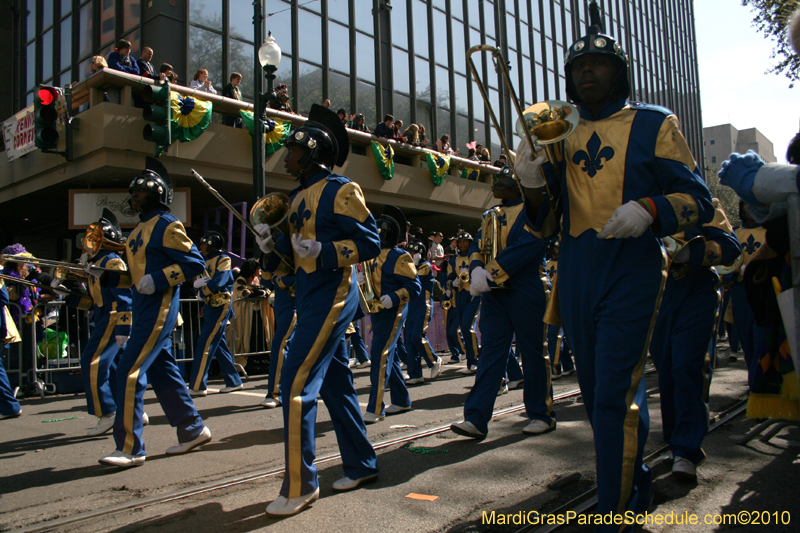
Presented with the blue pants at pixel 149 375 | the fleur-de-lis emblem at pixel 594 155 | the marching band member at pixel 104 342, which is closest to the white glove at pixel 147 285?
the blue pants at pixel 149 375

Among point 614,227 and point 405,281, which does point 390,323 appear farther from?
point 614,227

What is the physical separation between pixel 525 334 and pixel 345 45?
1894 cm

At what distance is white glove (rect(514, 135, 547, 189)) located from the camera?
10.0 feet

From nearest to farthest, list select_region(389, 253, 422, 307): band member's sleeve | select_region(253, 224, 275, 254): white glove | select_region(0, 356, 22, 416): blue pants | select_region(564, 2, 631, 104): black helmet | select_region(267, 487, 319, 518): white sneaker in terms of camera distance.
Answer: select_region(564, 2, 631, 104): black helmet
select_region(267, 487, 319, 518): white sneaker
select_region(253, 224, 275, 254): white glove
select_region(389, 253, 422, 307): band member's sleeve
select_region(0, 356, 22, 416): blue pants

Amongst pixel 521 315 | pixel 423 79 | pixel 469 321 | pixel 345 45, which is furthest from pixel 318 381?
pixel 423 79

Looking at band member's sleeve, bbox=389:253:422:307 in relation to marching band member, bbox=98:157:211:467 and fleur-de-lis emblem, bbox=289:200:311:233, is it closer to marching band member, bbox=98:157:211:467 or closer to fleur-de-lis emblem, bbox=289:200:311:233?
marching band member, bbox=98:157:211:467

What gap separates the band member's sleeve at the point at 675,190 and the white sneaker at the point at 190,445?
155 inches

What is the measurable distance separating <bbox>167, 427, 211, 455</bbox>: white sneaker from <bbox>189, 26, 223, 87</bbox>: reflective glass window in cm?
1415

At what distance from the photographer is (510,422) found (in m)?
5.88

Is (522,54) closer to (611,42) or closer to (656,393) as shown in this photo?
(656,393)

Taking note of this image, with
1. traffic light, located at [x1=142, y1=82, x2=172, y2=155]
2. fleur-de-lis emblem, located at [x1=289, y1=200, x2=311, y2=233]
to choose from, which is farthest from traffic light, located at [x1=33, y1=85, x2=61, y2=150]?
fleur-de-lis emblem, located at [x1=289, y1=200, x2=311, y2=233]

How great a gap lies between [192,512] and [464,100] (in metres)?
25.5

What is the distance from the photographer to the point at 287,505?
135 inches

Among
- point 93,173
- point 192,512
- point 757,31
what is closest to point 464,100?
point 757,31
